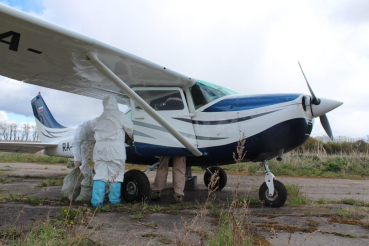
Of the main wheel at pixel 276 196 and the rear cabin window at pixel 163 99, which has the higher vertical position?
the rear cabin window at pixel 163 99

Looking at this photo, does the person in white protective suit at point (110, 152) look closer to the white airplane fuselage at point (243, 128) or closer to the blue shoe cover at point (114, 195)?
the blue shoe cover at point (114, 195)

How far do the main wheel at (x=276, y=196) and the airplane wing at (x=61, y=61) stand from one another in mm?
2337

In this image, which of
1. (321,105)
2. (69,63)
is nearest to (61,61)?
(69,63)

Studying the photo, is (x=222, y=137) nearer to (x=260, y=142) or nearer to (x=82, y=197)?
(x=260, y=142)

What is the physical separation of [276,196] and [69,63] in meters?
4.02

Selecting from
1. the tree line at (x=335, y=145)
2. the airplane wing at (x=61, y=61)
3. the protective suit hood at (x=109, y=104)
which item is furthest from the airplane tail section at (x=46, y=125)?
the tree line at (x=335, y=145)

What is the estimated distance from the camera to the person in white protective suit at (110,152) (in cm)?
423

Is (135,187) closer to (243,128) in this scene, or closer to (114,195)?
(114,195)

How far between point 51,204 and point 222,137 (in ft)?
9.54

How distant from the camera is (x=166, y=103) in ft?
17.4

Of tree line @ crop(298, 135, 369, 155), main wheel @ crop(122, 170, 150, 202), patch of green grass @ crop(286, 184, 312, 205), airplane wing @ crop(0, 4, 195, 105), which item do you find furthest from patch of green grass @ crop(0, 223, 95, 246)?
tree line @ crop(298, 135, 369, 155)

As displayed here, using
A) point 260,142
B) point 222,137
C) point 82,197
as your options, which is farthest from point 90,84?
point 260,142

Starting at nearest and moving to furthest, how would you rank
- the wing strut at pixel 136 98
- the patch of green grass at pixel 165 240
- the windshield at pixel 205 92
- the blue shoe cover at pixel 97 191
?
1. the patch of green grass at pixel 165 240
2. the wing strut at pixel 136 98
3. the blue shoe cover at pixel 97 191
4. the windshield at pixel 205 92

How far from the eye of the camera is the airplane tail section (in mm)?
9062
